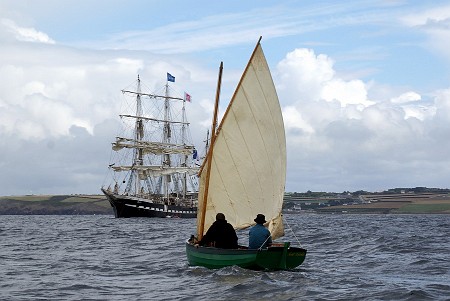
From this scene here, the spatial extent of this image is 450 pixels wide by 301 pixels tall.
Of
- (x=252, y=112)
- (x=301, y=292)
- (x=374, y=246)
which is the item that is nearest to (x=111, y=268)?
(x=252, y=112)

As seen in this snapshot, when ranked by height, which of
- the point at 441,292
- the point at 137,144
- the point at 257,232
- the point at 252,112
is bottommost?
the point at 441,292

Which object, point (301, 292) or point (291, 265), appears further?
point (291, 265)

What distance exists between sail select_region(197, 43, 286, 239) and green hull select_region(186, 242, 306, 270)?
2544mm

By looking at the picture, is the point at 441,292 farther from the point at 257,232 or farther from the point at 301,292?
the point at 257,232

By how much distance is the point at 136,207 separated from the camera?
13775 cm

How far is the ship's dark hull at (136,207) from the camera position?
136 m

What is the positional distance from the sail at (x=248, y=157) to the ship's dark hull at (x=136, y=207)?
10593 cm

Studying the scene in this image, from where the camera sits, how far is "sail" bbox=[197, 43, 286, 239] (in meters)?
31.3

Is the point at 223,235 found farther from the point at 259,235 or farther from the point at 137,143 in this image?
the point at 137,143

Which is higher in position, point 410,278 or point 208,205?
point 208,205

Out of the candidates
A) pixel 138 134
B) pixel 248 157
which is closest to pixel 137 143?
pixel 138 134

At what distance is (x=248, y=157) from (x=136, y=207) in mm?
108276

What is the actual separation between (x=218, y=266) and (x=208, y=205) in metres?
3.57

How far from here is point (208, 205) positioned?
3173 cm
